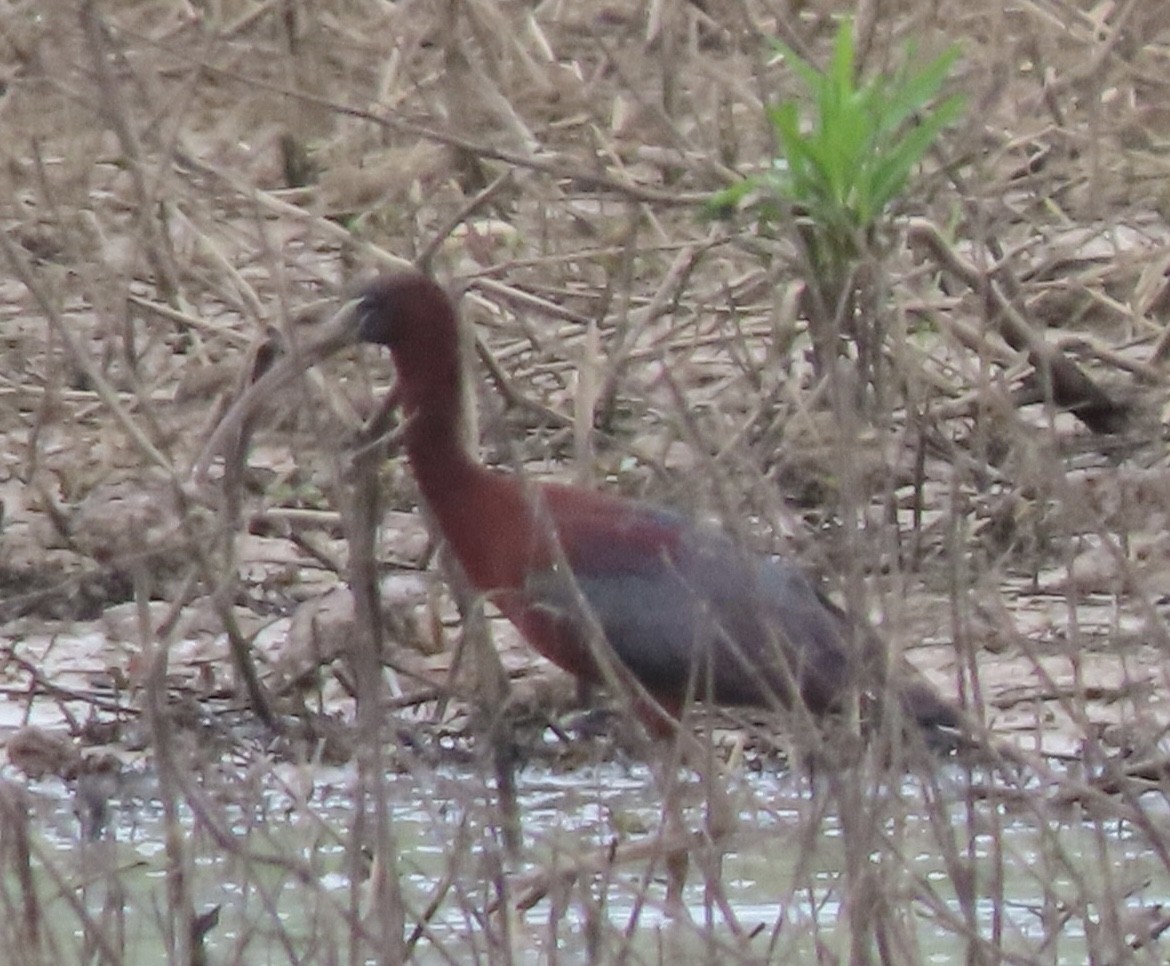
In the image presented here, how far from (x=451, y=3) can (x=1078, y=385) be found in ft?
6.23

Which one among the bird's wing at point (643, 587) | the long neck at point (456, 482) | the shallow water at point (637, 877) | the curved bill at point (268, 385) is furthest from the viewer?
the long neck at point (456, 482)

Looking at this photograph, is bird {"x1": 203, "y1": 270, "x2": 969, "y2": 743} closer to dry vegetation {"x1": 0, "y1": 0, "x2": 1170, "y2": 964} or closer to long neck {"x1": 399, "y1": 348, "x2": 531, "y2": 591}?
long neck {"x1": 399, "y1": 348, "x2": 531, "y2": 591}

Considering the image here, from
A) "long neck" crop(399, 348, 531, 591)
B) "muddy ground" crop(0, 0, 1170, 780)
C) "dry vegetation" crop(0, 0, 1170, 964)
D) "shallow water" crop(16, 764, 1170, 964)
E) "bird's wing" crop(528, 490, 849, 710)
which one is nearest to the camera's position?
"shallow water" crop(16, 764, 1170, 964)

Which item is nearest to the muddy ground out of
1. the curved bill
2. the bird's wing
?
the bird's wing

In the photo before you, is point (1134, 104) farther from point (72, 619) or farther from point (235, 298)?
point (72, 619)

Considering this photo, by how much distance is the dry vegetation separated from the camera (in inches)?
197

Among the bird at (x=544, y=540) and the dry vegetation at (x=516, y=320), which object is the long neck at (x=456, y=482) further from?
the dry vegetation at (x=516, y=320)

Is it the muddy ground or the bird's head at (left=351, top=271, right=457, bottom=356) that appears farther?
the muddy ground

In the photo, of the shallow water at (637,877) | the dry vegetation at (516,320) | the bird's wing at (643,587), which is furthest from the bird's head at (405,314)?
the shallow water at (637,877)

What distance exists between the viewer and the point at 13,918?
9.92 feet

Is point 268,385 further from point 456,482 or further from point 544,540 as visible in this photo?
point 456,482

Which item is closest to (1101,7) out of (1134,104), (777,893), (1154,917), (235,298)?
(1134,104)

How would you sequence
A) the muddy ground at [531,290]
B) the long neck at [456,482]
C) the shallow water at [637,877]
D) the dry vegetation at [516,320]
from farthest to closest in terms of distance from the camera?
the muddy ground at [531,290] → the dry vegetation at [516,320] → the long neck at [456,482] → the shallow water at [637,877]

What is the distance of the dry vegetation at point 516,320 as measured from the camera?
16.4ft
